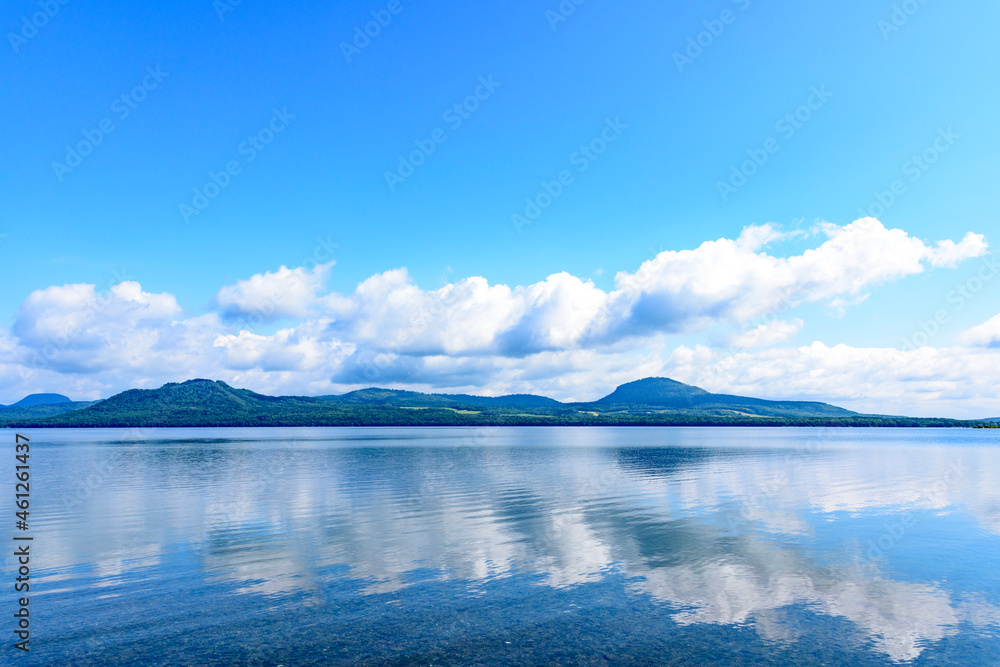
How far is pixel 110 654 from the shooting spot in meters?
15.4

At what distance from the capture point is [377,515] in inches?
1451

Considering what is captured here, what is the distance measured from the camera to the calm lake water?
1622 cm

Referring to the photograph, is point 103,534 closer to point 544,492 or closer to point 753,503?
Result: point 544,492

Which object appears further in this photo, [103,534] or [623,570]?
[103,534]

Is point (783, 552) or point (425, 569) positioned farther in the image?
point (783, 552)

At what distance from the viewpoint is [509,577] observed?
22.8 metres

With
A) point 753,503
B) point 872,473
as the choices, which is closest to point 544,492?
point 753,503

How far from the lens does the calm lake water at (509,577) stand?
639 inches

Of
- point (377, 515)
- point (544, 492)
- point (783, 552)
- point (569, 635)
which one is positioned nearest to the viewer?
point (569, 635)

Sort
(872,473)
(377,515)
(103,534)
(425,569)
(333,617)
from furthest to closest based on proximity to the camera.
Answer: (872,473), (377,515), (103,534), (425,569), (333,617)

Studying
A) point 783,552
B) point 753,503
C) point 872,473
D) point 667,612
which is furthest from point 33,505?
point 872,473

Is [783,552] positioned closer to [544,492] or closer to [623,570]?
[623,570]

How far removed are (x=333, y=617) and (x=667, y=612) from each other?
11192 millimetres

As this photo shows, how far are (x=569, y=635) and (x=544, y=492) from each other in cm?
3148
